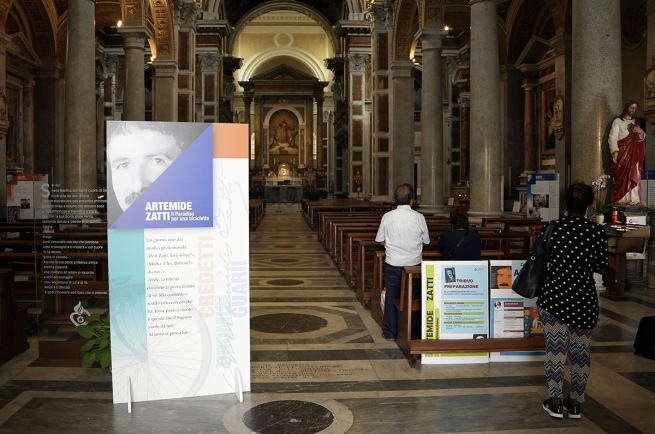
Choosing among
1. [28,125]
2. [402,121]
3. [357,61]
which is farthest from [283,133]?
[402,121]

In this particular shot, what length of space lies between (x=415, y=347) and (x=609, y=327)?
2840 millimetres

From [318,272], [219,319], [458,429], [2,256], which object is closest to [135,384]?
[219,319]

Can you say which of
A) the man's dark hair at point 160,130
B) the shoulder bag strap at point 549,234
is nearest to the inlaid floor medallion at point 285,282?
the man's dark hair at point 160,130

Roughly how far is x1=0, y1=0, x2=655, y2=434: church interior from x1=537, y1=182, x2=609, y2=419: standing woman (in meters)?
0.27

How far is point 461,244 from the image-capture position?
607 centimetres

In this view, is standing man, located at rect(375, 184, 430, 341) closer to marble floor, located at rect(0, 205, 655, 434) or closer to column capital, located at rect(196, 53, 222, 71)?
marble floor, located at rect(0, 205, 655, 434)

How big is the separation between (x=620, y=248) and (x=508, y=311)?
12.9 feet

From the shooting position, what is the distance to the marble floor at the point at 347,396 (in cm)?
403

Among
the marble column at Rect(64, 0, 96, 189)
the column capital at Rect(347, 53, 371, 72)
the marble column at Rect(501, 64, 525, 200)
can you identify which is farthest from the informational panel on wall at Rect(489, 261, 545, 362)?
the column capital at Rect(347, 53, 371, 72)

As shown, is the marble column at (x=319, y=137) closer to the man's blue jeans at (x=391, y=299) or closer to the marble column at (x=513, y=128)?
the marble column at (x=513, y=128)

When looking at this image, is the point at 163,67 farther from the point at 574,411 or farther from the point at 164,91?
the point at 574,411

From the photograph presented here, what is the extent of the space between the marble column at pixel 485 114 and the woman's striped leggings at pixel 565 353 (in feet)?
25.0

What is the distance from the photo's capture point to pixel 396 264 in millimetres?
6055

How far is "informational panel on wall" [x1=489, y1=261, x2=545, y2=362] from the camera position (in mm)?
5445
